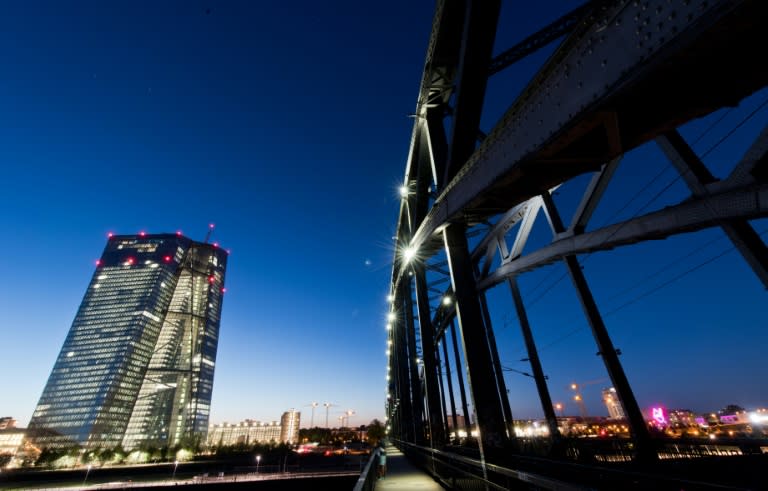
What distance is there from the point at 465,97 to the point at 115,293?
550 ft

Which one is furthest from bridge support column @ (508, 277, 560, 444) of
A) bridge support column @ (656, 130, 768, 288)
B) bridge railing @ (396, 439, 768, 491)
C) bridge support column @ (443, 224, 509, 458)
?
bridge support column @ (443, 224, 509, 458)

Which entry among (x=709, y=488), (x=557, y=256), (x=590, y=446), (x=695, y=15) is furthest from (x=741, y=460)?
(x=695, y=15)

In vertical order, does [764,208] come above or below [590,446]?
above

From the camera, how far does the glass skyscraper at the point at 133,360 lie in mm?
111500

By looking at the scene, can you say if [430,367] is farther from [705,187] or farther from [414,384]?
[705,187]

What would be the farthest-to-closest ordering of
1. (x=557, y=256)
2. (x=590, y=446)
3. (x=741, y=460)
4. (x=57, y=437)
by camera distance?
(x=57, y=437) → (x=590, y=446) → (x=557, y=256) → (x=741, y=460)

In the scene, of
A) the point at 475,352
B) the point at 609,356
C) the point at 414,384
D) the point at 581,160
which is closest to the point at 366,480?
the point at 475,352

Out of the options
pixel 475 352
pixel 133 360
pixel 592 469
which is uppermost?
pixel 133 360

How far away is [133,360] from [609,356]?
495ft

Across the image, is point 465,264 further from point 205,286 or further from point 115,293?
point 115,293

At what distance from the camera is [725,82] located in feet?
7.32

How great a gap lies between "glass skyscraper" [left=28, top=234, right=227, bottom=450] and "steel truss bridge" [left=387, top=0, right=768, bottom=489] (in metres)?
130

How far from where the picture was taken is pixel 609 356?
37.4 feet

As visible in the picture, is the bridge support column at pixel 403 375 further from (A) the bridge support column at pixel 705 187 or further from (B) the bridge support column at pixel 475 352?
(A) the bridge support column at pixel 705 187
